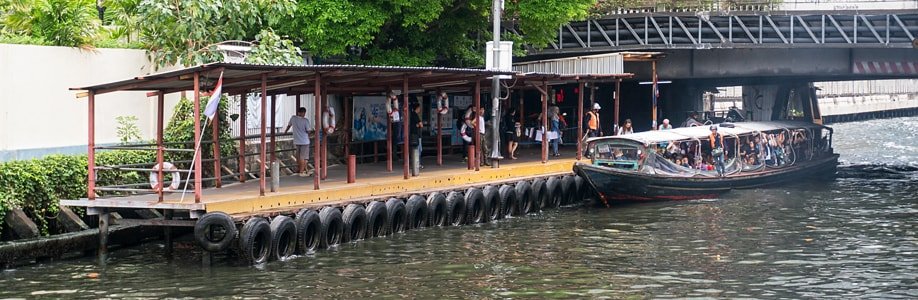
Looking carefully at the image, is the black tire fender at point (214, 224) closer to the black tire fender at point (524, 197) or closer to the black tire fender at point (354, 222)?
the black tire fender at point (354, 222)

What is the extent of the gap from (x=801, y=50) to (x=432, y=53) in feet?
47.4

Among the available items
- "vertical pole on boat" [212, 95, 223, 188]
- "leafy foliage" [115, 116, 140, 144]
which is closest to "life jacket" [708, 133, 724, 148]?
"vertical pole on boat" [212, 95, 223, 188]

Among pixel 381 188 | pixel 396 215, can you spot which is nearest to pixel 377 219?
pixel 396 215

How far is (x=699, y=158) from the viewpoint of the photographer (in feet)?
113

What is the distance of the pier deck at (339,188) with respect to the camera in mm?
20359

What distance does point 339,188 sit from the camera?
23.6 m

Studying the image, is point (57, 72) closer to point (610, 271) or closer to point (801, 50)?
point (610, 271)

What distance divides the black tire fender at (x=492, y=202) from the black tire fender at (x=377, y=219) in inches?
160

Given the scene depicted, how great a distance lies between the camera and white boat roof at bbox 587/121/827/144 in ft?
106

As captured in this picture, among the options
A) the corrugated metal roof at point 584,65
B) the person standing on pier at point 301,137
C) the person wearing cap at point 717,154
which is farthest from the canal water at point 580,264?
the corrugated metal roof at point 584,65

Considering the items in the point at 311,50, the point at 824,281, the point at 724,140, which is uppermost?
the point at 311,50

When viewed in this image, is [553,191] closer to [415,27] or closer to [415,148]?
[415,148]

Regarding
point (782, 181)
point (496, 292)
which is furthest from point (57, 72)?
point (782, 181)

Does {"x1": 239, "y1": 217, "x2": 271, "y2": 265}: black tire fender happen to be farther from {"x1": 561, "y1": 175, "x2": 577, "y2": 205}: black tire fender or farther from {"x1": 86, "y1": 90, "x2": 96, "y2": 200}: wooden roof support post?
{"x1": 561, "y1": 175, "x2": 577, "y2": 205}: black tire fender
